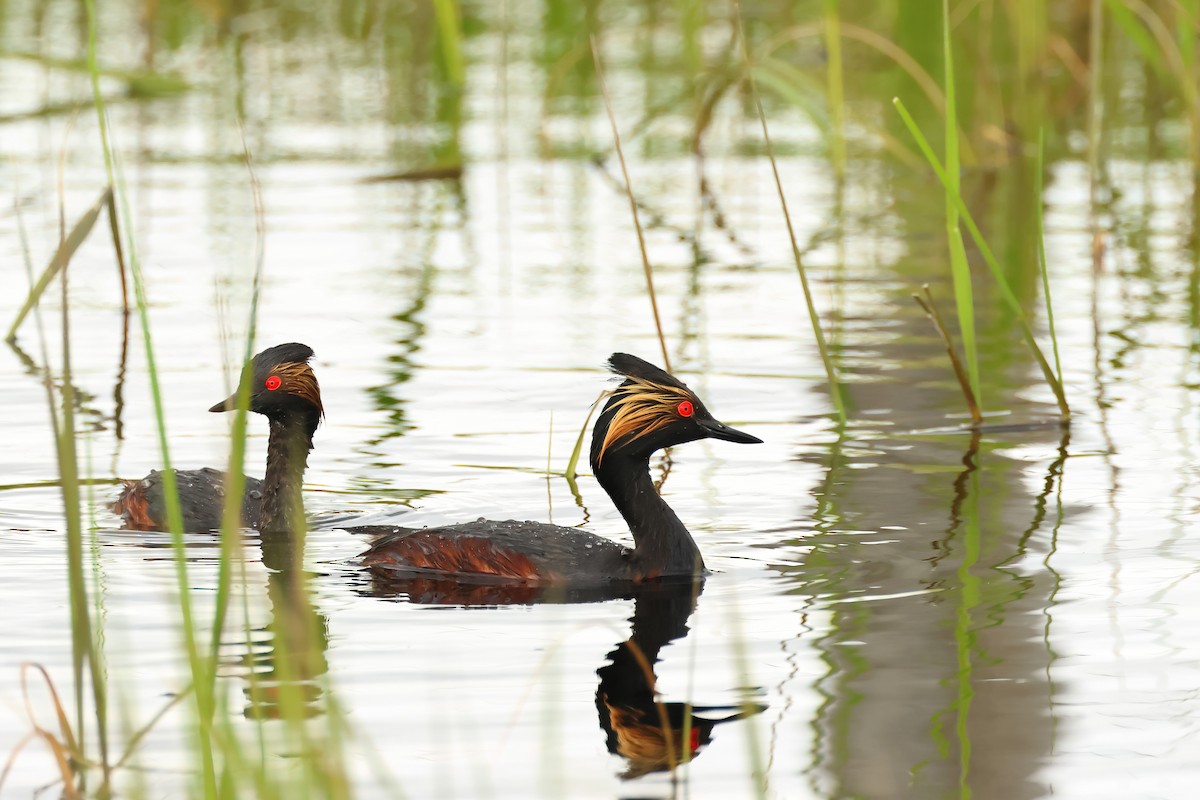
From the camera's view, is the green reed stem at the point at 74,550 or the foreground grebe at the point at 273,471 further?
the foreground grebe at the point at 273,471

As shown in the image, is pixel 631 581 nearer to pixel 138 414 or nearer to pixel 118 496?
pixel 118 496

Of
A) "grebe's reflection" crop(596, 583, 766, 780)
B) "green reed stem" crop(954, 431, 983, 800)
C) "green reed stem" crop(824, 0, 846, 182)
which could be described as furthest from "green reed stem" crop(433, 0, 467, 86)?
"grebe's reflection" crop(596, 583, 766, 780)

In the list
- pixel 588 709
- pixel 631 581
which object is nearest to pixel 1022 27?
pixel 631 581

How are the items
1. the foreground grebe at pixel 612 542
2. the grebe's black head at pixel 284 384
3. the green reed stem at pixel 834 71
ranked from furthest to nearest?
the green reed stem at pixel 834 71 → the grebe's black head at pixel 284 384 → the foreground grebe at pixel 612 542

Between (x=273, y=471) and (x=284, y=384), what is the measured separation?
316 millimetres

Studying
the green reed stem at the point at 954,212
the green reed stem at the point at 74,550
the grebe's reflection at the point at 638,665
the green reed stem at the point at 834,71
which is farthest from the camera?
the green reed stem at the point at 834,71

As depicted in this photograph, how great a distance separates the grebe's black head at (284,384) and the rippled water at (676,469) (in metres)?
0.42

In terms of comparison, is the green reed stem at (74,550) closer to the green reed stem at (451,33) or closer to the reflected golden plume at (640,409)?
the reflected golden plume at (640,409)

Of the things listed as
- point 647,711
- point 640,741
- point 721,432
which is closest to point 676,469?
point 721,432

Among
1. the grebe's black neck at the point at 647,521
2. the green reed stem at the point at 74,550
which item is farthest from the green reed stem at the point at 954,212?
the green reed stem at the point at 74,550

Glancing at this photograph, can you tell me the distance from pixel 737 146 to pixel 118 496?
400 inches

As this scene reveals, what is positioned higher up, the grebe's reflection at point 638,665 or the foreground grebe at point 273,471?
the foreground grebe at point 273,471

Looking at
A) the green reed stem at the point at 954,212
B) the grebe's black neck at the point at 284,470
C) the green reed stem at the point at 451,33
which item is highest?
the green reed stem at the point at 451,33

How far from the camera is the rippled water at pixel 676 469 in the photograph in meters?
4.93
